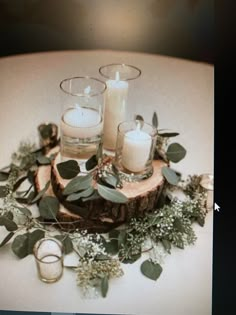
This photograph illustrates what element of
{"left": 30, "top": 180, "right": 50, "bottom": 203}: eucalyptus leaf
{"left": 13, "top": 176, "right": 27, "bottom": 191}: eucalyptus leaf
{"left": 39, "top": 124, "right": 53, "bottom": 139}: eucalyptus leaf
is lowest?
{"left": 30, "top": 180, "right": 50, "bottom": 203}: eucalyptus leaf

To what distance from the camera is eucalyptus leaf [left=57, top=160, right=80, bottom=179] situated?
0.90 metres

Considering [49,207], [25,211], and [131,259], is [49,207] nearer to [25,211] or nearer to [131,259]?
[25,211]

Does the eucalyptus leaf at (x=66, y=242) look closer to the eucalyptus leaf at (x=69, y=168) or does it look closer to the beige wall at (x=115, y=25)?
the eucalyptus leaf at (x=69, y=168)

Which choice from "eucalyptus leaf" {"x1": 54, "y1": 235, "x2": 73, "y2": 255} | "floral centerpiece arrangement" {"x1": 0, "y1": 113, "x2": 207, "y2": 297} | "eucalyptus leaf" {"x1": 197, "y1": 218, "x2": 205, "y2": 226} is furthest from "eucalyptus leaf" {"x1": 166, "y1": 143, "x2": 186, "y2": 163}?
"eucalyptus leaf" {"x1": 54, "y1": 235, "x2": 73, "y2": 255}

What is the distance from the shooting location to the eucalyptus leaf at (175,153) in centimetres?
97

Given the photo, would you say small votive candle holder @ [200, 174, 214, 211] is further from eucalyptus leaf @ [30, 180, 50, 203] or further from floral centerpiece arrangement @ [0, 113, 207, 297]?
eucalyptus leaf @ [30, 180, 50, 203]

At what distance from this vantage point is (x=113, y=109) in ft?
3.17

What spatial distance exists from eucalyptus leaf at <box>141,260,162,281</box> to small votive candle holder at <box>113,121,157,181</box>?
132mm

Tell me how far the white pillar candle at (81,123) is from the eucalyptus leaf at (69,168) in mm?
47

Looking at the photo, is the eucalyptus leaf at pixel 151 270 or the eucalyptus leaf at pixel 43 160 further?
the eucalyptus leaf at pixel 43 160

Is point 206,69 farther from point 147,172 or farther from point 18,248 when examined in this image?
point 18,248

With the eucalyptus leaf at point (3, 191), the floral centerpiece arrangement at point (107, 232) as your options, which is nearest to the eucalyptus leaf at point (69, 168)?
the floral centerpiece arrangement at point (107, 232)

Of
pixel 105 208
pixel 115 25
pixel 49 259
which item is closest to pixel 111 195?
pixel 105 208

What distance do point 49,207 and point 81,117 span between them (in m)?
0.15
